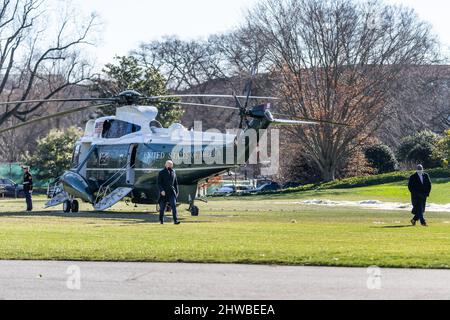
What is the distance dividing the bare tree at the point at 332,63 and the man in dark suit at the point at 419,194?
111ft

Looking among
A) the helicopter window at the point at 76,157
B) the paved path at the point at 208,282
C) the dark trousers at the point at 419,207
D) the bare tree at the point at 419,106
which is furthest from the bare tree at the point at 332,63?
the paved path at the point at 208,282

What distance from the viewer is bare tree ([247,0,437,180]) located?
60.9 meters

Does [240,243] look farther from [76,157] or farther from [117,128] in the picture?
[76,157]

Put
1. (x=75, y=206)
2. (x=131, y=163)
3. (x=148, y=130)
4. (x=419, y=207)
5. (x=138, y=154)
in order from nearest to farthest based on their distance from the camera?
(x=419, y=207), (x=148, y=130), (x=138, y=154), (x=131, y=163), (x=75, y=206)

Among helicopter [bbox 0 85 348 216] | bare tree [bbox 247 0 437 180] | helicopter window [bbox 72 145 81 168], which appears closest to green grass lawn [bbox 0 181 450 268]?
helicopter [bbox 0 85 348 216]

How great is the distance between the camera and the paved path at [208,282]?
483 inches

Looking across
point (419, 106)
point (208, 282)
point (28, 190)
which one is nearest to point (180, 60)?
point (419, 106)

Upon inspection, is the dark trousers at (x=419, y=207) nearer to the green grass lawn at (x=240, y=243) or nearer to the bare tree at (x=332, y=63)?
the green grass lawn at (x=240, y=243)

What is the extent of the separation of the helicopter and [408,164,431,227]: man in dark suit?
6.01 metres

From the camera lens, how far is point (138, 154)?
35812 mm

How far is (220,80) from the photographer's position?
95.9 meters

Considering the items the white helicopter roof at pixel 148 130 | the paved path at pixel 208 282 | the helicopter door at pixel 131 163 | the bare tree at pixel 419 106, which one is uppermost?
the bare tree at pixel 419 106

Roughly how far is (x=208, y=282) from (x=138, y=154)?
2260 centimetres
